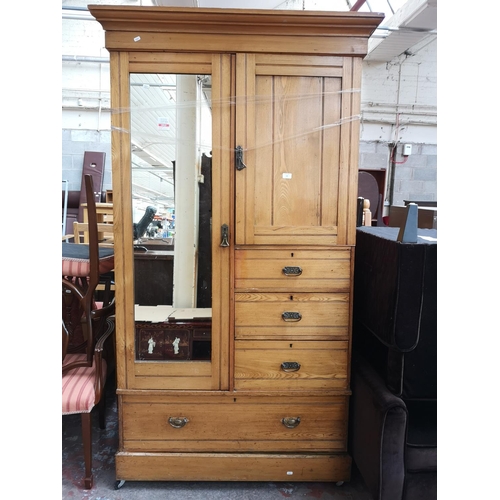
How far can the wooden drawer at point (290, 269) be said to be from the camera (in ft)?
5.20

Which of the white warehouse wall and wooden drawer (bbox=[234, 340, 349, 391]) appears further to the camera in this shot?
the white warehouse wall

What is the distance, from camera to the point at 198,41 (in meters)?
1.49

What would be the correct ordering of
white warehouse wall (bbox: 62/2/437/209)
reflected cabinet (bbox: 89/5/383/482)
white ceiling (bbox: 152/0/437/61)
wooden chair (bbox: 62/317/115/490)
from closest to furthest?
reflected cabinet (bbox: 89/5/383/482) → wooden chair (bbox: 62/317/115/490) → white ceiling (bbox: 152/0/437/61) → white warehouse wall (bbox: 62/2/437/209)

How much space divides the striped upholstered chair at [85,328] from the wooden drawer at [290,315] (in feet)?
2.11

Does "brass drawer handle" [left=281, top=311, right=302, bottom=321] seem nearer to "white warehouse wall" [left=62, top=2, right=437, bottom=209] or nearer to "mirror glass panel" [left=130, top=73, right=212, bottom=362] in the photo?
"mirror glass panel" [left=130, top=73, right=212, bottom=362]

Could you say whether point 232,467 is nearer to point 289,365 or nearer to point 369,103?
point 289,365

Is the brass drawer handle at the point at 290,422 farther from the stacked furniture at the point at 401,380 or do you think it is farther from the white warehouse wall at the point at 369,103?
the white warehouse wall at the point at 369,103

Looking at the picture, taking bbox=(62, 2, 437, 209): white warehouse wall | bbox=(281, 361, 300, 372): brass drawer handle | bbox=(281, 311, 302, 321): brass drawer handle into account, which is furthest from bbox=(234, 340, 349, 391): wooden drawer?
bbox=(62, 2, 437, 209): white warehouse wall

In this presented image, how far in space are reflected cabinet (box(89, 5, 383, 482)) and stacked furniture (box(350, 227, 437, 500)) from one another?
0.15 metres

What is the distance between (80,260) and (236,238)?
693mm

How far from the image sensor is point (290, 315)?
1.60 meters

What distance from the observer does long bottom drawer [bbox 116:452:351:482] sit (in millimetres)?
1632

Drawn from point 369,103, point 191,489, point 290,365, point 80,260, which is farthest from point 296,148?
point 369,103

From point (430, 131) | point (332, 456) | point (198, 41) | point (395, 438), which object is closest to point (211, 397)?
point (332, 456)
